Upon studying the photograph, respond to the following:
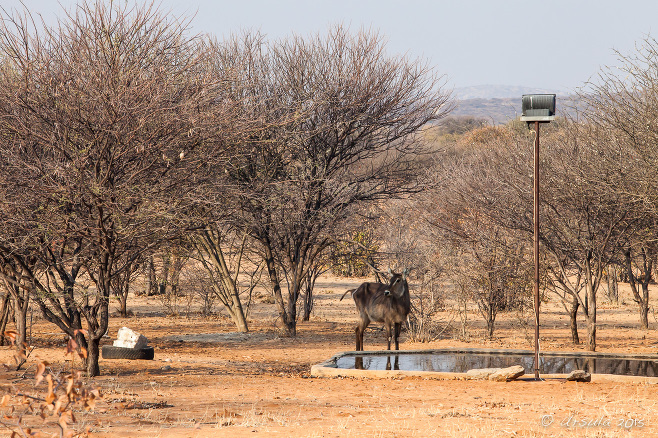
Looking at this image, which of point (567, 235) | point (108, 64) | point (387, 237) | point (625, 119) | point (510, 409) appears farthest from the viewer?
point (387, 237)

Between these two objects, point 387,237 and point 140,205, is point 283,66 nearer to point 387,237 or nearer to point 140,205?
point 387,237

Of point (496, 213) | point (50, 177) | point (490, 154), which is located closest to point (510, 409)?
point (50, 177)

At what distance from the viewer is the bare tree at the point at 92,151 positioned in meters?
10.1

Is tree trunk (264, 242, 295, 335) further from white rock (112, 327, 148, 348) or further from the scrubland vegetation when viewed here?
white rock (112, 327, 148, 348)

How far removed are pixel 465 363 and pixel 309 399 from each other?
444 centimetres

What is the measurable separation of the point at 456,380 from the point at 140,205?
18.4 feet

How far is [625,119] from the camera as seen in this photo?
43.5 ft

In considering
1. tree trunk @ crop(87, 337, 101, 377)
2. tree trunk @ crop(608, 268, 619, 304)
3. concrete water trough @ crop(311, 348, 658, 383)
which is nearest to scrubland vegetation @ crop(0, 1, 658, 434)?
tree trunk @ crop(87, 337, 101, 377)

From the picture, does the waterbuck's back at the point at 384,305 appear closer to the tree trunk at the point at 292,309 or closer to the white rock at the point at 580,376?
the white rock at the point at 580,376

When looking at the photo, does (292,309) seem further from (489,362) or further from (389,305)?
(489,362)

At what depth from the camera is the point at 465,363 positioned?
12.9 meters

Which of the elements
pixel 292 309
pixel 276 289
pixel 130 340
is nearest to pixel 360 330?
pixel 130 340

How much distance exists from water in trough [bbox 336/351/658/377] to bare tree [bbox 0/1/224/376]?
4.33m

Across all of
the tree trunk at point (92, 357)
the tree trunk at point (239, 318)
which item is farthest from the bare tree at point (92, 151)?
the tree trunk at point (239, 318)
